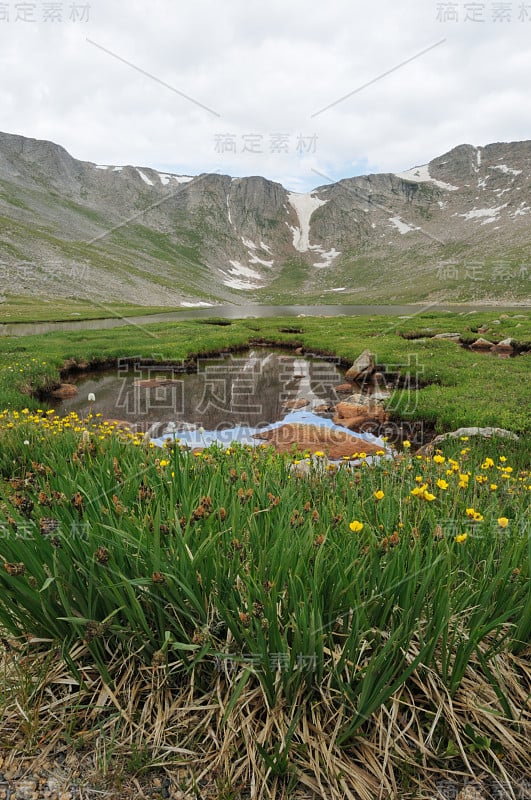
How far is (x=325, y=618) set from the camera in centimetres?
228

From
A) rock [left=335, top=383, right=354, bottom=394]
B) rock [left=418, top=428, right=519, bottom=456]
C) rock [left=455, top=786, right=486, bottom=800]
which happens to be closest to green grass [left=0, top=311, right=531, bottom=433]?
rock [left=418, top=428, right=519, bottom=456]

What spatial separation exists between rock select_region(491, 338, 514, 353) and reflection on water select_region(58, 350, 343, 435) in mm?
12736

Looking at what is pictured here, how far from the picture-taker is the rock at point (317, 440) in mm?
11523

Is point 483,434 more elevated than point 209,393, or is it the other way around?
point 483,434

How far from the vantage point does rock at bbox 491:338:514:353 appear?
30062mm

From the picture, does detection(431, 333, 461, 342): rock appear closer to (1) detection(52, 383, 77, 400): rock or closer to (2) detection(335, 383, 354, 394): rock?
(2) detection(335, 383, 354, 394): rock

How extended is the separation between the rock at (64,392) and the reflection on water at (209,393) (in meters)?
0.40

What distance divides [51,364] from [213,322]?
39.7 meters

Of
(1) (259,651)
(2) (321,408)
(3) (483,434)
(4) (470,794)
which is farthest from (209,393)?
(4) (470,794)

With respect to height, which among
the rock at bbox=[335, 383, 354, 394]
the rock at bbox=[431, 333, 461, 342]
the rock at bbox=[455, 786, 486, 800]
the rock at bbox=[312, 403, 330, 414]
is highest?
the rock at bbox=[455, 786, 486, 800]

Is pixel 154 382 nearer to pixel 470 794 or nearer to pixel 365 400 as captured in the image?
pixel 365 400

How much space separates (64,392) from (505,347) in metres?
30.1

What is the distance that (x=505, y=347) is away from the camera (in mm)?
30156

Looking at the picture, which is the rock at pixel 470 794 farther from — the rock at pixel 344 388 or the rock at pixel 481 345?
the rock at pixel 481 345
